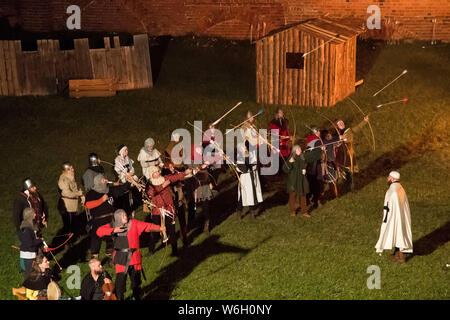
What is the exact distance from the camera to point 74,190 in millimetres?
14156

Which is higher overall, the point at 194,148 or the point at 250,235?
the point at 194,148

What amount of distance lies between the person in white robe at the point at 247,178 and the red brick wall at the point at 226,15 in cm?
1268

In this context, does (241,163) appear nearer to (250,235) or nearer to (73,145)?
(250,235)

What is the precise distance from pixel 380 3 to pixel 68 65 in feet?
37.9

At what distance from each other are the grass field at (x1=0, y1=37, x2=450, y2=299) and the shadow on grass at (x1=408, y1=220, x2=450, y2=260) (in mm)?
40

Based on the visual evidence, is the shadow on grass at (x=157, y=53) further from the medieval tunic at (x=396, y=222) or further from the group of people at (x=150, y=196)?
the medieval tunic at (x=396, y=222)

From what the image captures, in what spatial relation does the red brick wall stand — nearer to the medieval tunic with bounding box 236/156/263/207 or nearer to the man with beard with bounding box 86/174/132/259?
the medieval tunic with bounding box 236/156/263/207

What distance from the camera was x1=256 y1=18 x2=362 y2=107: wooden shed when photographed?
21.3 meters

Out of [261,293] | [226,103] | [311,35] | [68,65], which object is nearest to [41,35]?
[68,65]

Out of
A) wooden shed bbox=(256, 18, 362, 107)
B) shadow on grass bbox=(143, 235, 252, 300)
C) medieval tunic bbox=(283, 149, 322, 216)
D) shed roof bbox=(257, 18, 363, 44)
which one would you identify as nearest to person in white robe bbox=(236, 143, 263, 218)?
medieval tunic bbox=(283, 149, 322, 216)

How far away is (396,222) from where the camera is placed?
12938mm

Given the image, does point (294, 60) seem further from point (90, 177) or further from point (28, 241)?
point (28, 241)

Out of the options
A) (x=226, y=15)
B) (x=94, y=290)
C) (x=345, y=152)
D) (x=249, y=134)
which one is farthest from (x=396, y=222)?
(x=226, y=15)

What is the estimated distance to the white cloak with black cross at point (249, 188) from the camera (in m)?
15.1
